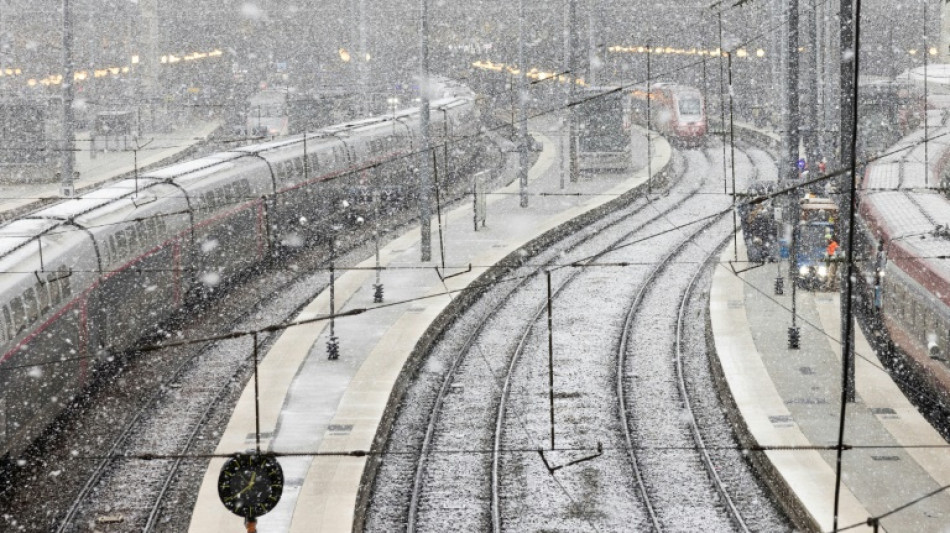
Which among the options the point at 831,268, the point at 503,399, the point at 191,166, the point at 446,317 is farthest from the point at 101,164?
the point at 503,399

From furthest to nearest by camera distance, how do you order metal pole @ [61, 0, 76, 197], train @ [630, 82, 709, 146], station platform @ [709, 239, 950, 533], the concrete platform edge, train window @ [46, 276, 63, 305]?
train @ [630, 82, 709, 146], metal pole @ [61, 0, 76, 197], train window @ [46, 276, 63, 305], the concrete platform edge, station platform @ [709, 239, 950, 533]

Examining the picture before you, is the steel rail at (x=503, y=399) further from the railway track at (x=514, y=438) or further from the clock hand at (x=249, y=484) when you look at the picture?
the clock hand at (x=249, y=484)

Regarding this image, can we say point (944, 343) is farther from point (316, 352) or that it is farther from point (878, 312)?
point (316, 352)

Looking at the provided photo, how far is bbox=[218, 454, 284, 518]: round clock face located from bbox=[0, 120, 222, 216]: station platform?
20.3 meters

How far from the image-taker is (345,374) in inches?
972

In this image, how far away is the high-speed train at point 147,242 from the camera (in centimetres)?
2008

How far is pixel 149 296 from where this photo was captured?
86.2 ft

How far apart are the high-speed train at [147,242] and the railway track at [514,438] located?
5.47 meters

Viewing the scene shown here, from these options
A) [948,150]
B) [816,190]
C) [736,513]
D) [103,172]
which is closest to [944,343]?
[736,513]

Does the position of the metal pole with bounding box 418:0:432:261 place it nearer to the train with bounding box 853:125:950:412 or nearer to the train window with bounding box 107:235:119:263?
the train window with bounding box 107:235:119:263

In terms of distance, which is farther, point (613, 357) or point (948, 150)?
point (948, 150)

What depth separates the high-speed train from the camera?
2008 centimetres

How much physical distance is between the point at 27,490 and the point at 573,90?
2835cm

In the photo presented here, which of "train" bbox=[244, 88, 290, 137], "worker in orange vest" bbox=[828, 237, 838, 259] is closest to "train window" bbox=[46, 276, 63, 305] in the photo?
"worker in orange vest" bbox=[828, 237, 838, 259]
